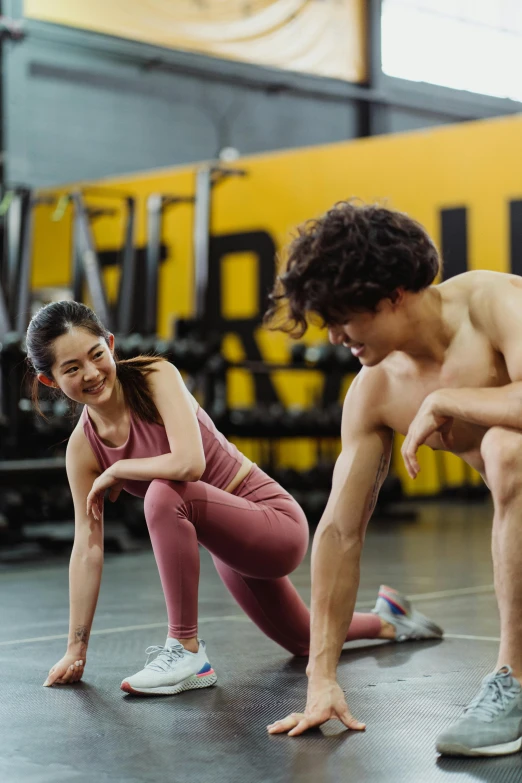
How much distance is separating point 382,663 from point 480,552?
2.33 metres

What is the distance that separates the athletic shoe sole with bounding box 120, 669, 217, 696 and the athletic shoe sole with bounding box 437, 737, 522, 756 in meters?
0.64

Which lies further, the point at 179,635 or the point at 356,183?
the point at 356,183

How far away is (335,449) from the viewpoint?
27.1 ft

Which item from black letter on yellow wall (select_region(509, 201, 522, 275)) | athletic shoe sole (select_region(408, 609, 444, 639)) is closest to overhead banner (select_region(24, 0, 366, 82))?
black letter on yellow wall (select_region(509, 201, 522, 275))

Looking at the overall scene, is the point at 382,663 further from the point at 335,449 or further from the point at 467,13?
the point at 467,13

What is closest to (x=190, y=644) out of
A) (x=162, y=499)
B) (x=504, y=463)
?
(x=162, y=499)

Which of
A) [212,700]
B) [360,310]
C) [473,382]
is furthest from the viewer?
[212,700]

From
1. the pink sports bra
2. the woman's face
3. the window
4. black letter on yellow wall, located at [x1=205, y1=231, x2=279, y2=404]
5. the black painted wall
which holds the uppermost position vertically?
the window

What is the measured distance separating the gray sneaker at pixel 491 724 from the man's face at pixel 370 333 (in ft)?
1.78

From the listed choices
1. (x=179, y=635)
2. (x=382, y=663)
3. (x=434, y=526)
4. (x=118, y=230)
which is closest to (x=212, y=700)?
(x=179, y=635)

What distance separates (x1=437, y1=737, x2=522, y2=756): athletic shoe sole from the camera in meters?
1.64

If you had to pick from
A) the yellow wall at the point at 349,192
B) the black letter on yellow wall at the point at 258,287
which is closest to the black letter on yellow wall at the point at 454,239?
the yellow wall at the point at 349,192

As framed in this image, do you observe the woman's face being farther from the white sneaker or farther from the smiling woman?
the white sneaker

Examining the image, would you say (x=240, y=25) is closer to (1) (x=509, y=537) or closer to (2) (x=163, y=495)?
(2) (x=163, y=495)
